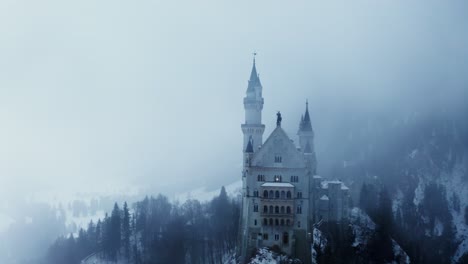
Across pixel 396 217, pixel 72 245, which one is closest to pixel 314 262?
pixel 396 217

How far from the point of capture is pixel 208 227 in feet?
374

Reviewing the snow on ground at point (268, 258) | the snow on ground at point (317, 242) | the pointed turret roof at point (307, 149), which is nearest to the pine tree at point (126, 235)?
the snow on ground at point (268, 258)

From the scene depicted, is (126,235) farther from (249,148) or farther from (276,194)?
(276,194)

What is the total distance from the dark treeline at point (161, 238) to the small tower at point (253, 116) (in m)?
29.5

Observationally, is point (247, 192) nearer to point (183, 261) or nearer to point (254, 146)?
point (254, 146)

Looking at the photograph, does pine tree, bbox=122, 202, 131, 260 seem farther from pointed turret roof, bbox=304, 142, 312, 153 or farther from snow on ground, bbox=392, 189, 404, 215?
snow on ground, bbox=392, 189, 404, 215

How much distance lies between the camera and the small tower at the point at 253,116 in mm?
90306

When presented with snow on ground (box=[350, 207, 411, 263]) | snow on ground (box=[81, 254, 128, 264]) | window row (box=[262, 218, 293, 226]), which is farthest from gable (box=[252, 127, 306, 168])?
snow on ground (box=[81, 254, 128, 264])

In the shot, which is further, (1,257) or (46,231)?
(46,231)

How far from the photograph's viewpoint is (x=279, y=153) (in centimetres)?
8425

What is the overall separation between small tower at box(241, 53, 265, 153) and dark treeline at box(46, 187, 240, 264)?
29.5 metres

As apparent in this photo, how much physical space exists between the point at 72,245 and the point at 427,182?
11237 cm

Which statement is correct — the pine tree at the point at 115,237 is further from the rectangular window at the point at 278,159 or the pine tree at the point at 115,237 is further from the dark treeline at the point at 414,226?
the dark treeline at the point at 414,226

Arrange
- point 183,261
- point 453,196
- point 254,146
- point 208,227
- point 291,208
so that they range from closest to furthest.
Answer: point 291,208, point 254,146, point 183,261, point 208,227, point 453,196
